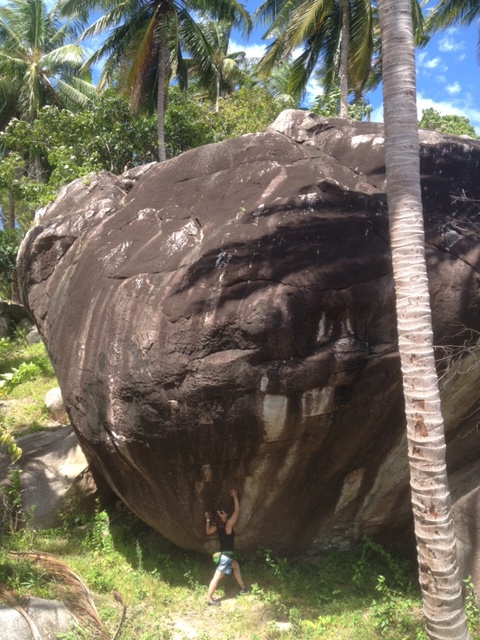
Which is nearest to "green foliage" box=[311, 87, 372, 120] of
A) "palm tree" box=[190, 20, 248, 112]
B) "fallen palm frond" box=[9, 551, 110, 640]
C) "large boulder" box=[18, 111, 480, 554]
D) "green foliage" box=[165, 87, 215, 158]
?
"green foliage" box=[165, 87, 215, 158]

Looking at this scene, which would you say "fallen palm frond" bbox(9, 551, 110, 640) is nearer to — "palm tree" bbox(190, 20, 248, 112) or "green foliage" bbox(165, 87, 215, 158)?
"green foliage" bbox(165, 87, 215, 158)

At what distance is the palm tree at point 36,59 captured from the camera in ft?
71.2

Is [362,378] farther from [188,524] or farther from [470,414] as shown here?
[188,524]

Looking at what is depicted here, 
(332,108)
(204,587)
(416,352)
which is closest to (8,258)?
(332,108)

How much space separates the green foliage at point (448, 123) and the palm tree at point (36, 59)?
13.5 metres

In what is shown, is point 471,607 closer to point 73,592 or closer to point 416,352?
point 416,352

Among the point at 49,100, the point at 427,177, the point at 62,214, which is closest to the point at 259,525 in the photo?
the point at 427,177

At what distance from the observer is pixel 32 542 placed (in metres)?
7.25

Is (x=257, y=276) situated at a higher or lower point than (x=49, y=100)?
lower

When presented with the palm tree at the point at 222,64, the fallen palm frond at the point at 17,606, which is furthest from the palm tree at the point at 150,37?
the fallen palm frond at the point at 17,606

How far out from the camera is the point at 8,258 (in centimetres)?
1759

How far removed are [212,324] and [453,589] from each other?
291cm

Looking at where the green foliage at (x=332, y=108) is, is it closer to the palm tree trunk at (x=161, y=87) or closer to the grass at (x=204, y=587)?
the palm tree trunk at (x=161, y=87)

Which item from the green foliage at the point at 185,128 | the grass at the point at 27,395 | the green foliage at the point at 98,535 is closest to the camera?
the green foliage at the point at 98,535
